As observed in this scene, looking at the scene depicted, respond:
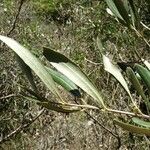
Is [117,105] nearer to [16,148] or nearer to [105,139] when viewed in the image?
[105,139]

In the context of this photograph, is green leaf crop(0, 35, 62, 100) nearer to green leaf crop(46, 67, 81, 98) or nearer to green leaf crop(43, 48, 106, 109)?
green leaf crop(43, 48, 106, 109)

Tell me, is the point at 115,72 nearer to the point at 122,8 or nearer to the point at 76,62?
the point at 122,8

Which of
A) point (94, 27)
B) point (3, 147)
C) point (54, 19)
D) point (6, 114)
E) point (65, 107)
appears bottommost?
point (65, 107)

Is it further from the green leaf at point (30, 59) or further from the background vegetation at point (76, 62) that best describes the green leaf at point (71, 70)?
the background vegetation at point (76, 62)

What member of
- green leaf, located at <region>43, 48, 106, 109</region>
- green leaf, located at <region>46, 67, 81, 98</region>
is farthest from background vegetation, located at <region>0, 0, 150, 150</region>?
green leaf, located at <region>43, 48, 106, 109</region>

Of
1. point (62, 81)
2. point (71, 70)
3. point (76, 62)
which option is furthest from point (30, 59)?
point (76, 62)

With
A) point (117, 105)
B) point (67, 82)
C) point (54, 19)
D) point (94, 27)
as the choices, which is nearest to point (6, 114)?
point (117, 105)

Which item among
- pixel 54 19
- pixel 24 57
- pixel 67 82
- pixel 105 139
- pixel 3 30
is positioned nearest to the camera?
pixel 24 57
